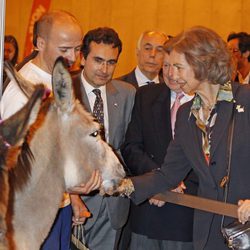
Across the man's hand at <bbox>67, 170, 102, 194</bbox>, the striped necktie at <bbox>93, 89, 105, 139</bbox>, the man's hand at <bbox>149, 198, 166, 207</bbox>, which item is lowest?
the man's hand at <bbox>149, 198, 166, 207</bbox>

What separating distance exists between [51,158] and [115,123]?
4.94ft

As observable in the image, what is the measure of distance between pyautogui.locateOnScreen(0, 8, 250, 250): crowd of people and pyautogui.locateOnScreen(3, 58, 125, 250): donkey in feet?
0.53

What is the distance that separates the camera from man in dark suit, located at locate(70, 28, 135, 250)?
4270mm

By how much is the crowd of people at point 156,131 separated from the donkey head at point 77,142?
11 cm

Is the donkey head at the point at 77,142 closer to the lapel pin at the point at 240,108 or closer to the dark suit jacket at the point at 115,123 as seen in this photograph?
the lapel pin at the point at 240,108

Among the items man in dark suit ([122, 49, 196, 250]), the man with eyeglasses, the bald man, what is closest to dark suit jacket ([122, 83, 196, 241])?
man in dark suit ([122, 49, 196, 250])

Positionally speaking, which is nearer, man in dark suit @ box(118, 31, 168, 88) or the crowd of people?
the crowd of people

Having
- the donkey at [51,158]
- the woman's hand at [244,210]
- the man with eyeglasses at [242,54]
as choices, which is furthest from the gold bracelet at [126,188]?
the man with eyeglasses at [242,54]

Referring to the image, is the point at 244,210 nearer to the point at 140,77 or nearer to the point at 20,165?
the point at 20,165

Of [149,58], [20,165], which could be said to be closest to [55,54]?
[20,165]

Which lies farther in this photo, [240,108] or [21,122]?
[240,108]

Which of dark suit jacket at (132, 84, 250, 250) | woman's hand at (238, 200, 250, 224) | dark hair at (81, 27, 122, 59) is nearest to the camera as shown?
woman's hand at (238, 200, 250, 224)

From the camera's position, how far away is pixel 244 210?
3135mm

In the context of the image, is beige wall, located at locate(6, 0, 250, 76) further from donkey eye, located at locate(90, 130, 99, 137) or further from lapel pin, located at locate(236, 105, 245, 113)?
donkey eye, located at locate(90, 130, 99, 137)
